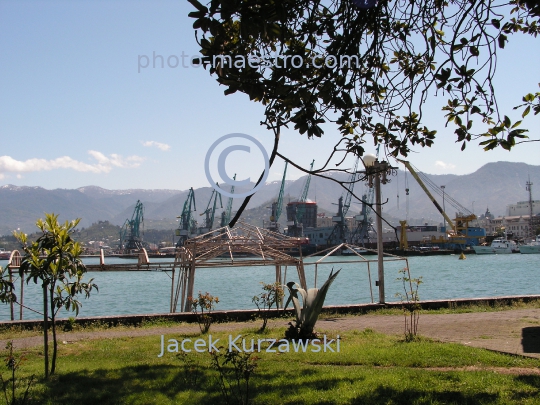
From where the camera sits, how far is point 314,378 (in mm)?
4879

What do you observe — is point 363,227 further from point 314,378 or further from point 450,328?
point 314,378

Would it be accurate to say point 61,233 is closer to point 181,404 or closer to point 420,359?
point 181,404

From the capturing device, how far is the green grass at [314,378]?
4.27m

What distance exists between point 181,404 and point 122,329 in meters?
5.34

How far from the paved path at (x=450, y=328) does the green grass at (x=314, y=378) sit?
789 millimetres

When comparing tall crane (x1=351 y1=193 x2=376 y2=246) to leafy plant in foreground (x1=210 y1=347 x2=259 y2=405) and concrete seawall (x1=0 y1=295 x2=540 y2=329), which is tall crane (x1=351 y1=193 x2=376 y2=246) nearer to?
concrete seawall (x1=0 y1=295 x2=540 y2=329)

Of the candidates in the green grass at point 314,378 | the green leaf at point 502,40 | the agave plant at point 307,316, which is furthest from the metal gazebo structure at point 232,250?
the green leaf at point 502,40

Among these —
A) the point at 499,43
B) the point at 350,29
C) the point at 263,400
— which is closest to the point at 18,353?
the point at 263,400

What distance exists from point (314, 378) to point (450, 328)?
4.29 meters

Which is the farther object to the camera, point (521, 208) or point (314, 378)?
point (521, 208)

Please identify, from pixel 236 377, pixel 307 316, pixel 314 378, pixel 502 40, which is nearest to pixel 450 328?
pixel 307 316

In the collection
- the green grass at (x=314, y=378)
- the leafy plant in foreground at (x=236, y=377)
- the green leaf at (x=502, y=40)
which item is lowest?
the green grass at (x=314, y=378)

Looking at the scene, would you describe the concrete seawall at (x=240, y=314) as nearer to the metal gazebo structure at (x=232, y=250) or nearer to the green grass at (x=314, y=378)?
the metal gazebo structure at (x=232, y=250)

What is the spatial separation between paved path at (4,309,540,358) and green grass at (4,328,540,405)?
31.1 inches
